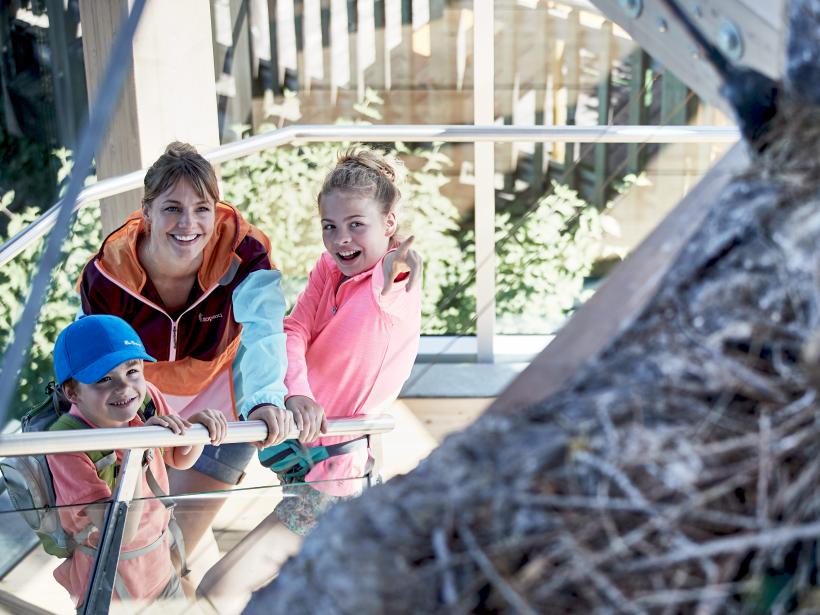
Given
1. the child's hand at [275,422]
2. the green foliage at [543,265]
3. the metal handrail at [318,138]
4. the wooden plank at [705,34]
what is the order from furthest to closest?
the metal handrail at [318,138] < the child's hand at [275,422] < the green foliage at [543,265] < the wooden plank at [705,34]

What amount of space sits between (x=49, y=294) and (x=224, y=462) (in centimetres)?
71

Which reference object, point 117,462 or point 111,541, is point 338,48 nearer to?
point 117,462

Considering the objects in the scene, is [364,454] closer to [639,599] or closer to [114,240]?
[114,240]

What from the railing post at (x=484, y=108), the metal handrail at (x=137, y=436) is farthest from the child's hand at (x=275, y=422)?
the railing post at (x=484, y=108)

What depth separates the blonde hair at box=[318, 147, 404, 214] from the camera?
1632mm

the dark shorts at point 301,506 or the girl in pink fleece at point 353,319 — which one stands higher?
the girl in pink fleece at point 353,319

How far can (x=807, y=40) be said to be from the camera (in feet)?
1.74

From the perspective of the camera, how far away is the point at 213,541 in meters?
1.32

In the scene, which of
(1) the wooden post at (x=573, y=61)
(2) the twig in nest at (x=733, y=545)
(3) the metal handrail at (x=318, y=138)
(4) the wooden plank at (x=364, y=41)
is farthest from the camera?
(4) the wooden plank at (x=364, y=41)

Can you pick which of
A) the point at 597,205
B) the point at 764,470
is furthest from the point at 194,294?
the point at 764,470

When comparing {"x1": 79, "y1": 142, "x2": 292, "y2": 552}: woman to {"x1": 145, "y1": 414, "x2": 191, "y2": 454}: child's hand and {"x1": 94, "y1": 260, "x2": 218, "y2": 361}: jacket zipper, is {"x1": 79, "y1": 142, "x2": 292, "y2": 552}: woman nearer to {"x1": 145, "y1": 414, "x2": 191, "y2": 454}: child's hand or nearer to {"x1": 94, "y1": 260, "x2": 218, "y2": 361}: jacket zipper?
{"x1": 94, "y1": 260, "x2": 218, "y2": 361}: jacket zipper

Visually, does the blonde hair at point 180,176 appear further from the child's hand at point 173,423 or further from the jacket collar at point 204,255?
the child's hand at point 173,423

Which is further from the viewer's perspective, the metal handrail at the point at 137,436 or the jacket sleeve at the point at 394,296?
the jacket sleeve at the point at 394,296

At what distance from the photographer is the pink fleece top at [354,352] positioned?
1544 millimetres
